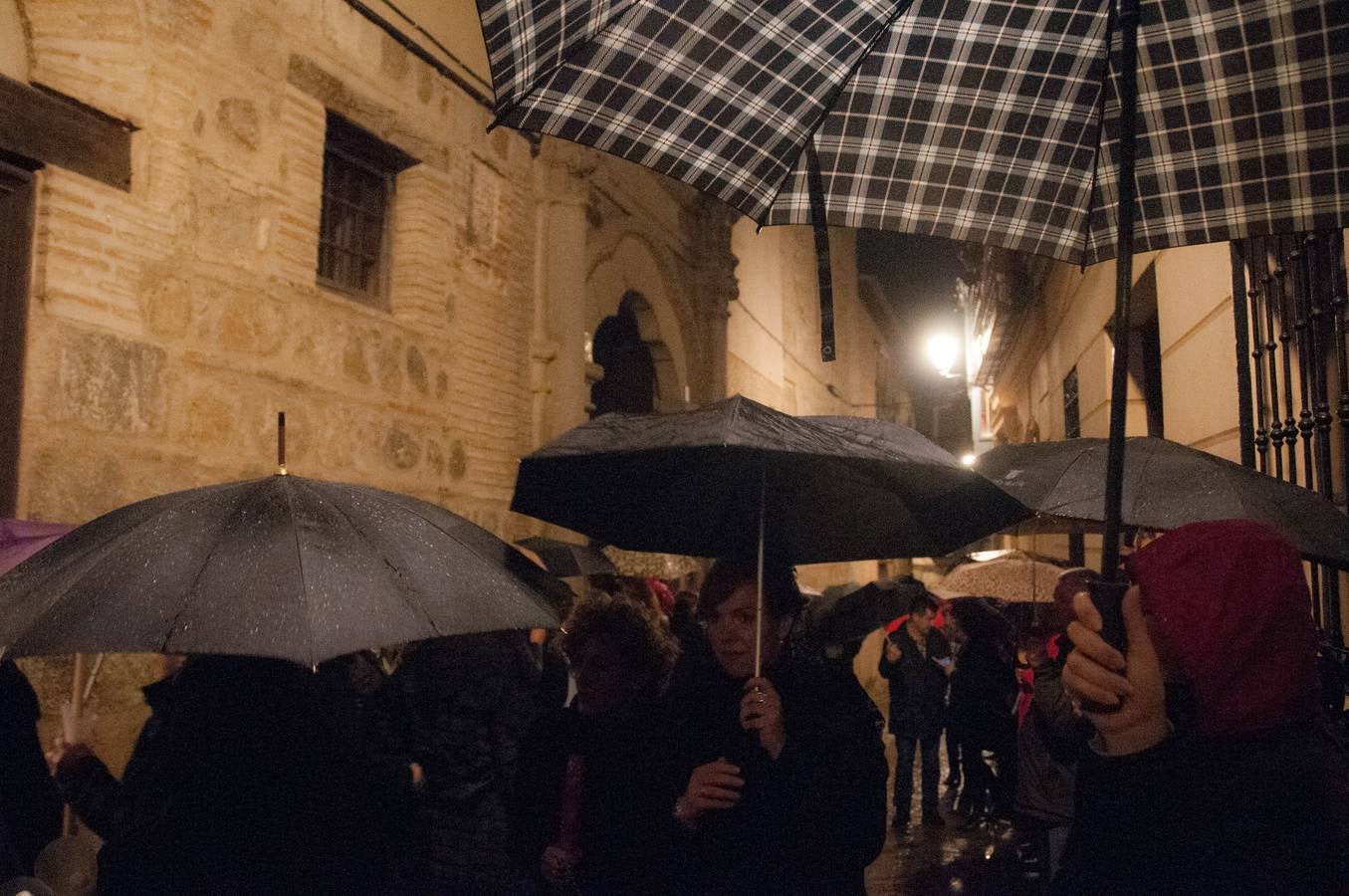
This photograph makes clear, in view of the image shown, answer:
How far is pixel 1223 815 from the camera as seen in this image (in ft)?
5.06

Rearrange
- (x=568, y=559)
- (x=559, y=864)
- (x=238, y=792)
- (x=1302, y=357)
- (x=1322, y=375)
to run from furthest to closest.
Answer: (x=568, y=559) < (x=1302, y=357) < (x=1322, y=375) < (x=559, y=864) < (x=238, y=792)

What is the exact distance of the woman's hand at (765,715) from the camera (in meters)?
2.58

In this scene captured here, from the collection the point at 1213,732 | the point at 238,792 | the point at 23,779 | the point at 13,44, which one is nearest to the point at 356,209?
the point at 13,44

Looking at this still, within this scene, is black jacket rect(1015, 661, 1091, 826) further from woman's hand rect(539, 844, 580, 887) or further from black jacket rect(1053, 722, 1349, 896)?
black jacket rect(1053, 722, 1349, 896)

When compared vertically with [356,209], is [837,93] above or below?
below

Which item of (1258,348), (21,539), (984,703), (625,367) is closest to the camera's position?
(21,539)

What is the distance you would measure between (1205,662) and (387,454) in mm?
6977

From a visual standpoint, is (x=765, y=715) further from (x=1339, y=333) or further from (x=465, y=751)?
(x=1339, y=333)

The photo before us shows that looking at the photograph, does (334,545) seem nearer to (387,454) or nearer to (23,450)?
(23,450)

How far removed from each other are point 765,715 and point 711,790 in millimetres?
225

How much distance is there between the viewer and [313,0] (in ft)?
23.9

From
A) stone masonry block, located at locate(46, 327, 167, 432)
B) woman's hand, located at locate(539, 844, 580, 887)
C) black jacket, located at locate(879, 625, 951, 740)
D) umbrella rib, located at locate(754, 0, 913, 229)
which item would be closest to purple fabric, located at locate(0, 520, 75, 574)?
stone masonry block, located at locate(46, 327, 167, 432)

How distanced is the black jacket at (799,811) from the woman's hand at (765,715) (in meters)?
0.04

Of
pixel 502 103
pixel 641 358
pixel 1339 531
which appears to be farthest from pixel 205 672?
pixel 641 358
